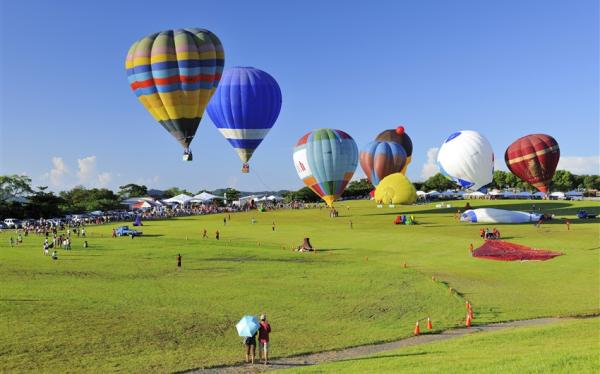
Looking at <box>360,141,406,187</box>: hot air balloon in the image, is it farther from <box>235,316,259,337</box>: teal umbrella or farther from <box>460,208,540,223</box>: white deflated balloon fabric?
<box>235,316,259,337</box>: teal umbrella

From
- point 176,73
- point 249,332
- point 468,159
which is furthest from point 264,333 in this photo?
point 468,159

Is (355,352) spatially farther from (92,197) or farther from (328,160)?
(92,197)

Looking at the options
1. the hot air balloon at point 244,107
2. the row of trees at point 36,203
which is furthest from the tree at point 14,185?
the hot air balloon at point 244,107

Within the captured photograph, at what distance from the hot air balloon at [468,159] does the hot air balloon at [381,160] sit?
10.1m

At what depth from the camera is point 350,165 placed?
248 ft

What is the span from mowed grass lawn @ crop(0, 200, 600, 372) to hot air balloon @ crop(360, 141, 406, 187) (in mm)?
50939

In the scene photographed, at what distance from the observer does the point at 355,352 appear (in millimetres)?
17953

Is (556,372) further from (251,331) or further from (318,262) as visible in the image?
(318,262)

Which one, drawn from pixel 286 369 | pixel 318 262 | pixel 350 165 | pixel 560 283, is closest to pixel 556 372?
pixel 286 369

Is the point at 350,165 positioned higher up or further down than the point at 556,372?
higher up

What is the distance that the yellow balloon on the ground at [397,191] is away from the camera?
83.7 m

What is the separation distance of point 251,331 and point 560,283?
68.4 ft

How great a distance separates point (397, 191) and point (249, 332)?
230 feet

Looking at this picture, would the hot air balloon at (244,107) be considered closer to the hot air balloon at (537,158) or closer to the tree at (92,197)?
the hot air balloon at (537,158)
